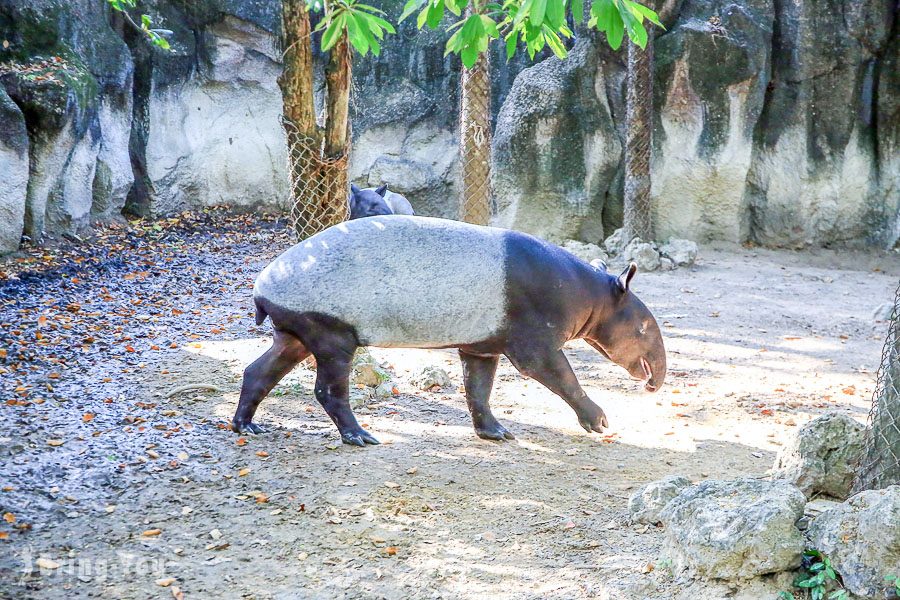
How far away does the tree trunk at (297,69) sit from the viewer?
20.6 feet

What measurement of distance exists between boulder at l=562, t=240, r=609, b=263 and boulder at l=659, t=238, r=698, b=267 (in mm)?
824

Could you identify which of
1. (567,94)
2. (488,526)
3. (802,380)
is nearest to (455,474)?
(488,526)

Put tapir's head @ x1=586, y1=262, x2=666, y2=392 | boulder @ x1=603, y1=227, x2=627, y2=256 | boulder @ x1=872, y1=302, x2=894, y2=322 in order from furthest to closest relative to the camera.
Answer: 1. boulder @ x1=603, y1=227, x2=627, y2=256
2. boulder @ x1=872, y1=302, x2=894, y2=322
3. tapir's head @ x1=586, y1=262, x2=666, y2=392

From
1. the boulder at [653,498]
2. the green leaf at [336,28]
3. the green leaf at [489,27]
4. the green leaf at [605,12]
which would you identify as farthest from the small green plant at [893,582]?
the green leaf at [336,28]

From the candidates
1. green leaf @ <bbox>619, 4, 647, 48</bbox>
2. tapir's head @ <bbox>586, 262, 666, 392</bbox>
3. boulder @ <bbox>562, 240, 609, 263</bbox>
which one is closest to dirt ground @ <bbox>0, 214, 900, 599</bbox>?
tapir's head @ <bbox>586, 262, 666, 392</bbox>

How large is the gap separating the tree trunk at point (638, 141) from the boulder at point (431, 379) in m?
6.26

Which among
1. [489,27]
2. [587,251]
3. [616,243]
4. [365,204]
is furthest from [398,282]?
[616,243]

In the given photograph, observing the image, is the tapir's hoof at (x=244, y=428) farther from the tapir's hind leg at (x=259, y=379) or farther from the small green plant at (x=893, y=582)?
the small green plant at (x=893, y=582)

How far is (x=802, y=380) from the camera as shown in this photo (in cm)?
730

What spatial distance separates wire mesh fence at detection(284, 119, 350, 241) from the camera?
6.47 m

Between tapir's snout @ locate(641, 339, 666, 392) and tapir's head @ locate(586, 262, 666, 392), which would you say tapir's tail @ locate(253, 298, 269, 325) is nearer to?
tapir's head @ locate(586, 262, 666, 392)

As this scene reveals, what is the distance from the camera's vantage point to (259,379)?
559 cm

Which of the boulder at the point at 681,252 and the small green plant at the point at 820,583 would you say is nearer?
the small green plant at the point at 820,583

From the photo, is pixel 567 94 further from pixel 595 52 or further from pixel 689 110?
pixel 689 110
